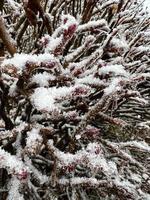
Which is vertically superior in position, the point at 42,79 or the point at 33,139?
the point at 42,79

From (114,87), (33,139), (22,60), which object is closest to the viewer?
(22,60)

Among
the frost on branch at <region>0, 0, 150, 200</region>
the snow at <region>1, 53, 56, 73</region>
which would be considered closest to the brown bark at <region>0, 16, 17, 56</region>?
the frost on branch at <region>0, 0, 150, 200</region>

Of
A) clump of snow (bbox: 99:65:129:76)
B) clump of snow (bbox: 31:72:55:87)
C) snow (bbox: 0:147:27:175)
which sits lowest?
snow (bbox: 0:147:27:175)

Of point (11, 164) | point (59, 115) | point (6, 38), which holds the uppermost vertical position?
point (6, 38)

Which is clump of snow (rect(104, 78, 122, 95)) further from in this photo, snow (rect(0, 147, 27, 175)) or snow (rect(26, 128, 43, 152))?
snow (rect(0, 147, 27, 175))

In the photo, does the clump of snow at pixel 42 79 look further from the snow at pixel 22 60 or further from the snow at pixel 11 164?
the snow at pixel 11 164

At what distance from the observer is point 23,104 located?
5.71 feet

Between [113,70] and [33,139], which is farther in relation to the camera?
[113,70]

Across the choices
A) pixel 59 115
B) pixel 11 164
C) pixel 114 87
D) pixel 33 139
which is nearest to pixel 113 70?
pixel 114 87

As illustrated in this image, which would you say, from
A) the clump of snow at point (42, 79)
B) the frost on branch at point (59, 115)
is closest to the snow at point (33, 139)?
the frost on branch at point (59, 115)

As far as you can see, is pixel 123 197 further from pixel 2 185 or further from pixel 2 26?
pixel 2 26

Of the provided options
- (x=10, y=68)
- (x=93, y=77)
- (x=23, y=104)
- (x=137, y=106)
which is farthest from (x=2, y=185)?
(x=137, y=106)

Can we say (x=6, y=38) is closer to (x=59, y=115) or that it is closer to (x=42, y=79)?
(x=42, y=79)

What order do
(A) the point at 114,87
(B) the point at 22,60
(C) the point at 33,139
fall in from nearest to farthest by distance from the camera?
(B) the point at 22,60
(C) the point at 33,139
(A) the point at 114,87
